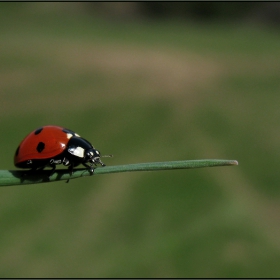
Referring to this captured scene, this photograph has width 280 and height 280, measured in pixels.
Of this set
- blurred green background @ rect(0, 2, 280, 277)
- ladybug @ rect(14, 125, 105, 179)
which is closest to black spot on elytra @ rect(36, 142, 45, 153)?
ladybug @ rect(14, 125, 105, 179)

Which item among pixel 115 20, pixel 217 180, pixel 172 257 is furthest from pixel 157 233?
pixel 115 20

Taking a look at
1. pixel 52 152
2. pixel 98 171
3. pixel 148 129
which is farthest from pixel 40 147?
pixel 148 129

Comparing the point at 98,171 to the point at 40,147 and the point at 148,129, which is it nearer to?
the point at 40,147

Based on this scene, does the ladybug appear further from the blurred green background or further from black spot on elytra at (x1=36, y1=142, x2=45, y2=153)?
the blurred green background

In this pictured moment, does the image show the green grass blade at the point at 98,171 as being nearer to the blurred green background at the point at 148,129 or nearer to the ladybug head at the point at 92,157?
the ladybug head at the point at 92,157

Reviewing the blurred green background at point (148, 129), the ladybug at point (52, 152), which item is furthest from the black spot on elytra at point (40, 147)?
the blurred green background at point (148, 129)

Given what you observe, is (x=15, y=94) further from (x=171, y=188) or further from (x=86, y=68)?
(x=171, y=188)
